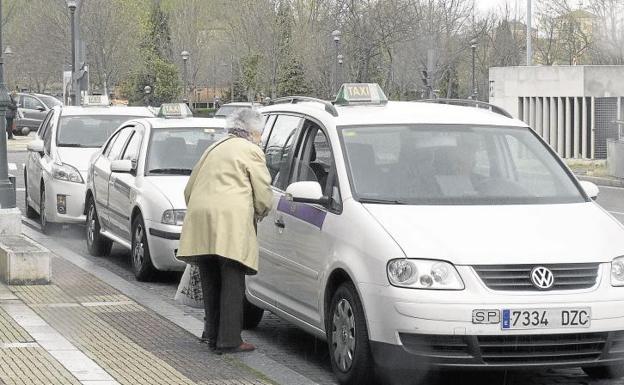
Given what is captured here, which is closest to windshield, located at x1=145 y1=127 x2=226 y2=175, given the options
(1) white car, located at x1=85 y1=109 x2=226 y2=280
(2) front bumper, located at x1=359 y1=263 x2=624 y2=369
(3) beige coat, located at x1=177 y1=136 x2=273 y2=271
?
(1) white car, located at x1=85 y1=109 x2=226 y2=280

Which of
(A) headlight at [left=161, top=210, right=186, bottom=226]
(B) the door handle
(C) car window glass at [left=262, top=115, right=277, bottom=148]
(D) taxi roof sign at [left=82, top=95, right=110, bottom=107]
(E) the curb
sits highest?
(D) taxi roof sign at [left=82, top=95, right=110, bottom=107]

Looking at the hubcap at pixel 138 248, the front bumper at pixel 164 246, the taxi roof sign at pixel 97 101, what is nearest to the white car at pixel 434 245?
the front bumper at pixel 164 246

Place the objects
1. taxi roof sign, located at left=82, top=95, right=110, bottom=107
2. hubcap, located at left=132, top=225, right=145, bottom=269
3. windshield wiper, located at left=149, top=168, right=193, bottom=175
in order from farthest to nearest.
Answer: taxi roof sign, located at left=82, top=95, right=110, bottom=107 → windshield wiper, located at left=149, top=168, right=193, bottom=175 → hubcap, located at left=132, top=225, right=145, bottom=269

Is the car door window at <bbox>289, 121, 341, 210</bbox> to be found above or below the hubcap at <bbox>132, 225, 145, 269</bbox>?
above

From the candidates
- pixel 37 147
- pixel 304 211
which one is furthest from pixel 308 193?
pixel 37 147

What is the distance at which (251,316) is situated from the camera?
9.73m

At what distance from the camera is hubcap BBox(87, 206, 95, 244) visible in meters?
14.5

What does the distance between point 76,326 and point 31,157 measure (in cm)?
968

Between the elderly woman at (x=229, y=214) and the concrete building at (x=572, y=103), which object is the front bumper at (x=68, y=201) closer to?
the elderly woman at (x=229, y=214)

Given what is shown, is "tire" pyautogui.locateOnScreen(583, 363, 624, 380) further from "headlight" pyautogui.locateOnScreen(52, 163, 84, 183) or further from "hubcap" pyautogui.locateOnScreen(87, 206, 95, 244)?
"headlight" pyautogui.locateOnScreen(52, 163, 84, 183)

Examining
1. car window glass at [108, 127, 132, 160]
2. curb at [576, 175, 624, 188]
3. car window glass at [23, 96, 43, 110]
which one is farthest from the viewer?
car window glass at [23, 96, 43, 110]

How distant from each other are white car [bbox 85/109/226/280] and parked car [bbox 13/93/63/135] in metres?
36.0

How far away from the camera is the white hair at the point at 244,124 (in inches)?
328

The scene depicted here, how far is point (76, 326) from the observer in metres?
9.19
